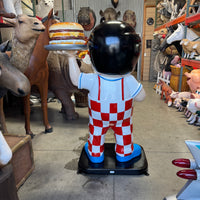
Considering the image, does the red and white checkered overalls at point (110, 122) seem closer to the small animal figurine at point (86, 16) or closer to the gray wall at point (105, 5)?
the small animal figurine at point (86, 16)

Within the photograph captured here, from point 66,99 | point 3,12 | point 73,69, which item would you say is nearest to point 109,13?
point 66,99

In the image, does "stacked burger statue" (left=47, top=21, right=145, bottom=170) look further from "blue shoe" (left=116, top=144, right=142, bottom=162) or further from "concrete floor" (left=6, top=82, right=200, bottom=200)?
"concrete floor" (left=6, top=82, right=200, bottom=200)

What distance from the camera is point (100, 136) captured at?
144 centimetres

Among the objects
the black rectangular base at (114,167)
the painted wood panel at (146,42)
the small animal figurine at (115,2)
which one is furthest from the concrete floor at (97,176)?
the small animal figurine at (115,2)

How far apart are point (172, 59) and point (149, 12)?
2.57 m

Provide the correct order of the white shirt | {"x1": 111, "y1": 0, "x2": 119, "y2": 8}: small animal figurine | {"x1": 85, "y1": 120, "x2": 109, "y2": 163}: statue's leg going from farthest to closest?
1. {"x1": 111, "y1": 0, "x2": 119, "y2": 8}: small animal figurine
2. {"x1": 85, "y1": 120, "x2": 109, "y2": 163}: statue's leg
3. the white shirt

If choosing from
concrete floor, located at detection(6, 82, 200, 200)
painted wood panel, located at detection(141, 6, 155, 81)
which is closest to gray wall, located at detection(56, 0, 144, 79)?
painted wood panel, located at detection(141, 6, 155, 81)

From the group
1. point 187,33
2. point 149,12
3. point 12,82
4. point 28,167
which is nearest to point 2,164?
point 12,82

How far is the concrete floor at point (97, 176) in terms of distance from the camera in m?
1.33

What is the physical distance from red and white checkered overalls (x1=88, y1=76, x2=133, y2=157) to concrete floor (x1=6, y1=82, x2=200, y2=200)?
23 centimetres

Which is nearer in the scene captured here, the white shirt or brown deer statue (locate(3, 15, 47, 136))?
the white shirt

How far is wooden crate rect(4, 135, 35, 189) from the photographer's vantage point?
1332 mm

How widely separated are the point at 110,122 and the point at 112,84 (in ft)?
0.95

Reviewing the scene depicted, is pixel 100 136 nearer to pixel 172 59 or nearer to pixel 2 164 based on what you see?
pixel 2 164
